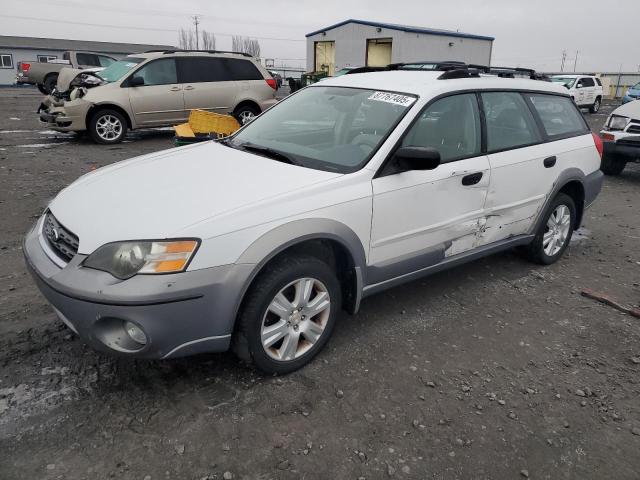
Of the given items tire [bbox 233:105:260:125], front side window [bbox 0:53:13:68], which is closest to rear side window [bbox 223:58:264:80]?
tire [bbox 233:105:260:125]

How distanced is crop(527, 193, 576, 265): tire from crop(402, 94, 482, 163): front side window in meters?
1.23

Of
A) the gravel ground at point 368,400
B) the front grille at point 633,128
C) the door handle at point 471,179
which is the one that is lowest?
the gravel ground at point 368,400

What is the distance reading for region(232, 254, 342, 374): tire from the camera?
2.54 m

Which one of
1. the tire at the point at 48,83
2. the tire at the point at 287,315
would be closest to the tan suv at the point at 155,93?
the tire at the point at 287,315

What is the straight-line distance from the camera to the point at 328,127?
3.50m

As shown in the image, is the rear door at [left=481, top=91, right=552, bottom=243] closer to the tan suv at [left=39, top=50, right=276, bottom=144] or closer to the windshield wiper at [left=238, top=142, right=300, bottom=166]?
the windshield wiper at [left=238, top=142, right=300, bottom=166]

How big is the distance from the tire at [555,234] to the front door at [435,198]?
Answer: 1055mm

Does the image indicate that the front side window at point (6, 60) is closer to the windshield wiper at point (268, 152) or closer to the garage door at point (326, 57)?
the garage door at point (326, 57)

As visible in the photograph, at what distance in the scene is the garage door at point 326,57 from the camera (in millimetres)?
34688

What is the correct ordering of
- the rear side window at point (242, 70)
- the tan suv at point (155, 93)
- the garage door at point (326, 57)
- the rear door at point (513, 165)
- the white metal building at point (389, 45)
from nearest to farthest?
1. the rear door at point (513, 165)
2. the tan suv at point (155, 93)
3. the rear side window at point (242, 70)
4. the white metal building at point (389, 45)
5. the garage door at point (326, 57)

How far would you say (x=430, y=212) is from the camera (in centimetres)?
325

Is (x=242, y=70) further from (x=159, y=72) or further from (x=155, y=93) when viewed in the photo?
(x=155, y=93)

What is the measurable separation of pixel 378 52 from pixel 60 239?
109 ft

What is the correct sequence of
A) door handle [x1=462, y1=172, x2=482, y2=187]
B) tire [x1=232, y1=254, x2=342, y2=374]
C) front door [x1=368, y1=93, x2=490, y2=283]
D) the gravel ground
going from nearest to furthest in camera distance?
the gravel ground → tire [x1=232, y1=254, x2=342, y2=374] → front door [x1=368, y1=93, x2=490, y2=283] → door handle [x1=462, y1=172, x2=482, y2=187]
